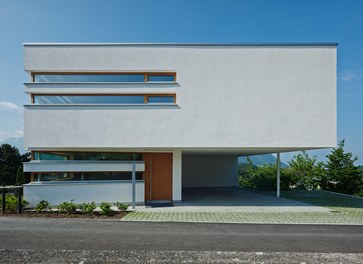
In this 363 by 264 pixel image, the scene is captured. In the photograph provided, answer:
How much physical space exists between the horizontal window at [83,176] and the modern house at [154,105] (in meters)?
0.05

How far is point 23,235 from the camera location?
7160 millimetres

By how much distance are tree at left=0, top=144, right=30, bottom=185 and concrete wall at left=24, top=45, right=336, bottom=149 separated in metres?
17.9

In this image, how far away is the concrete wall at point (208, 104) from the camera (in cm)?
1152

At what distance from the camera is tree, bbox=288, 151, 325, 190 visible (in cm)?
2016

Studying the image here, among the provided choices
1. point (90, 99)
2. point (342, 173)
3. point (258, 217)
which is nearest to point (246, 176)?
point (342, 173)

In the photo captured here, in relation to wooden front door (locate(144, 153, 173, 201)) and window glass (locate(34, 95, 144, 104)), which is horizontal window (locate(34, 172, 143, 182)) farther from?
window glass (locate(34, 95, 144, 104))

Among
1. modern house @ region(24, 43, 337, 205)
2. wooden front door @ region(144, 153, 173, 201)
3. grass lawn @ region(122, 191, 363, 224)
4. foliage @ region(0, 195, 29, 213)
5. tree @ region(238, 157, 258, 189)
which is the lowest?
tree @ region(238, 157, 258, 189)

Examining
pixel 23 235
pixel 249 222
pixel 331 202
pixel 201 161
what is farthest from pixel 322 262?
pixel 201 161

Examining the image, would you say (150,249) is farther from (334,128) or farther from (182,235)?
(334,128)

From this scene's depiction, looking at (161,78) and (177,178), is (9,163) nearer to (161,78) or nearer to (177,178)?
(177,178)

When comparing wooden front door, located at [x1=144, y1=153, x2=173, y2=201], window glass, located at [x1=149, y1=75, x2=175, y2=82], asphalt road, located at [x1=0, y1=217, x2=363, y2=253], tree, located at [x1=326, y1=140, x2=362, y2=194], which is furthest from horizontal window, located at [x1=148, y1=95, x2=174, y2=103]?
tree, located at [x1=326, y1=140, x2=362, y2=194]

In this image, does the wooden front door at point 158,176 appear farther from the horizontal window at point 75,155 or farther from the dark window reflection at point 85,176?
the horizontal window at point 75,155

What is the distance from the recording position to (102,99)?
1200 centimetres

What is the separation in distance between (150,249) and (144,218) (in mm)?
3382
